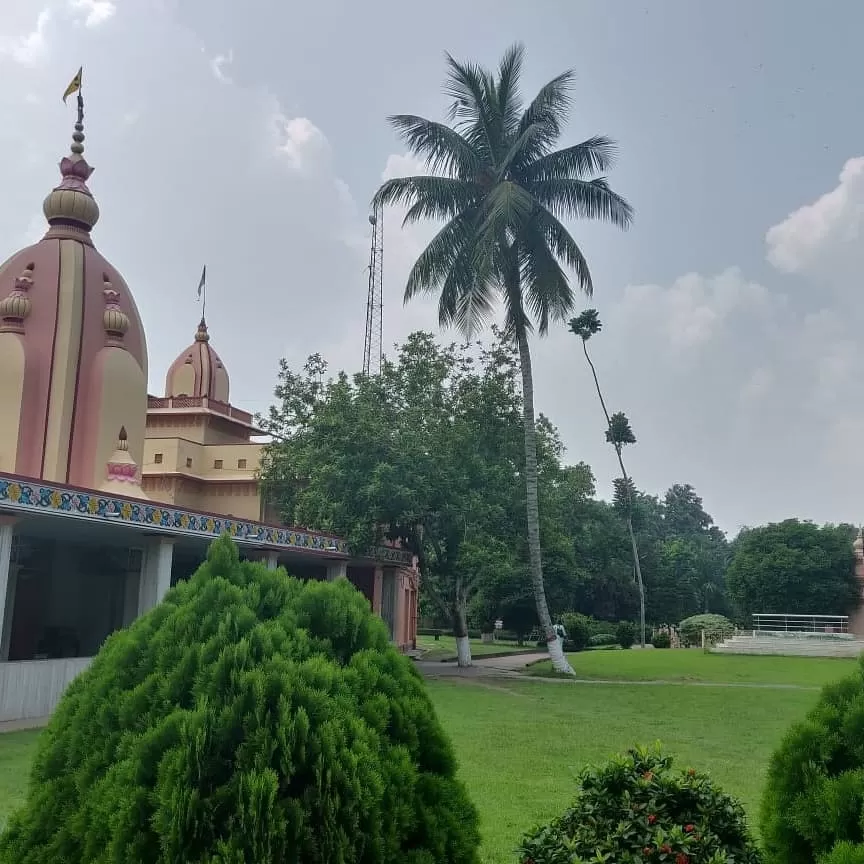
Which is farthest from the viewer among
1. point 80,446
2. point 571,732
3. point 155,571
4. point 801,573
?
point 801,573

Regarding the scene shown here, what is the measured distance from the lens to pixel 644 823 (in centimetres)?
333

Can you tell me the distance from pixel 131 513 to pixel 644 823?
12139 millimetres

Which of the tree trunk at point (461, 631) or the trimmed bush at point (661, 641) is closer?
the tree trunk at point (461, 631)

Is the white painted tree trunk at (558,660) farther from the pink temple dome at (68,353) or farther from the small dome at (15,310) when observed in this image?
the small dome at (15,310)

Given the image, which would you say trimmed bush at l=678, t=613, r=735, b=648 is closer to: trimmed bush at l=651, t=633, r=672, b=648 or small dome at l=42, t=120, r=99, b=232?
trimmed bush at l=651, t=633, r=672, b=648

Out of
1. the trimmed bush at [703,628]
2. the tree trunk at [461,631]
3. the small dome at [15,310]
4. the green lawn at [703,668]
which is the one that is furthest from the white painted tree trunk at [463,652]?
the trimmed bush at [703,628]

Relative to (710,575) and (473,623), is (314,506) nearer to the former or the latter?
(473,623)

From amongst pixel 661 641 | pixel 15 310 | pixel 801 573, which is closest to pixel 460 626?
pixel 15 310

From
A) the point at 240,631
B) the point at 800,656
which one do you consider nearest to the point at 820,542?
the point at 800,656

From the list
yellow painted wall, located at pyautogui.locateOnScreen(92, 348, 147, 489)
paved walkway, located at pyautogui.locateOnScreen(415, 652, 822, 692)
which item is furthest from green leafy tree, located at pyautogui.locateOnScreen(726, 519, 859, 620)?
yellow painted wall, located at pyautogui.locateOnScreen(92, 348, 147, 489)

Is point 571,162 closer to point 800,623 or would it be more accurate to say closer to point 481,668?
point 481,668

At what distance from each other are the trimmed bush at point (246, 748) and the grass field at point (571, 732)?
1642mm

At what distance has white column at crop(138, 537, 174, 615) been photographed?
14984 millimetres

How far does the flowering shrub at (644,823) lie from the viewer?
319 cm
